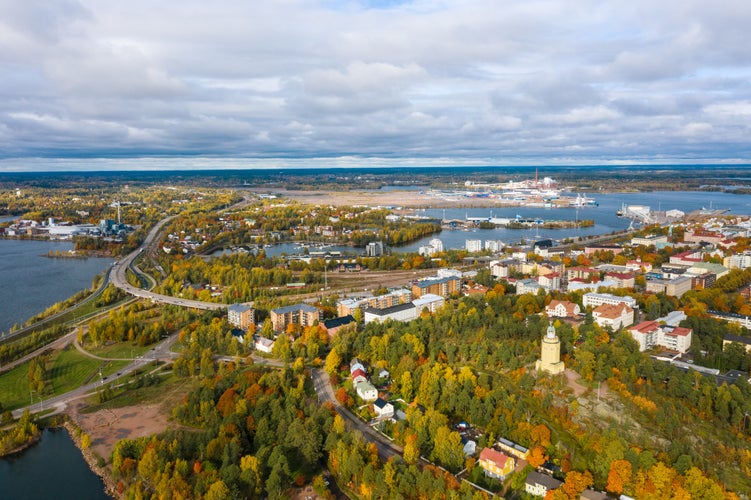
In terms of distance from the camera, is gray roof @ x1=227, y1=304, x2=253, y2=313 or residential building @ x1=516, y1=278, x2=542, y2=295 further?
residential building @ x1=516, y1=278, x2=542, y2=295

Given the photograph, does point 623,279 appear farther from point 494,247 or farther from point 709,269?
point 494,247

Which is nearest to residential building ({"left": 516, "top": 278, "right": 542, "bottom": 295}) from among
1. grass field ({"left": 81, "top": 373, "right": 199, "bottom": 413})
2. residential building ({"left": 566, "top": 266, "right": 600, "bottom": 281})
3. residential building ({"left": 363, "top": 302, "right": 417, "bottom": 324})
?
residential building ({"left": 566, "top": 266, "right": 600, "bottom": 281})

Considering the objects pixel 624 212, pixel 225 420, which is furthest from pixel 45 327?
pixel 624 212

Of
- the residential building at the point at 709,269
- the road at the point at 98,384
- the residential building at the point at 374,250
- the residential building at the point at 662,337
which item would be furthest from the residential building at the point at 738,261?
the road at the point at 98,384

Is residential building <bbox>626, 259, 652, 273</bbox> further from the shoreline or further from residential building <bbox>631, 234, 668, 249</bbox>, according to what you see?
the shoreline

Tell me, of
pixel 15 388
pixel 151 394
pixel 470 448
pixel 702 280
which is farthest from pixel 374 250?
pixel 470 448

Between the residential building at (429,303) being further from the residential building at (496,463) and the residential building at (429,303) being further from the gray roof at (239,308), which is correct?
the residential building at (496,463)
